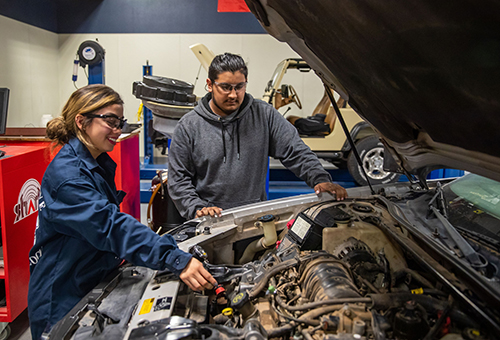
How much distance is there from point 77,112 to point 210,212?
0.84 meters

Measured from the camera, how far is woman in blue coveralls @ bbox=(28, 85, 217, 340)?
4.74ft

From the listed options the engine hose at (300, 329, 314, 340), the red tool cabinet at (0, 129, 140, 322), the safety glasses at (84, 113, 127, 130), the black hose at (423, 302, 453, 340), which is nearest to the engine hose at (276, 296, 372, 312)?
the engine hose at (300, 329, 314, 340)

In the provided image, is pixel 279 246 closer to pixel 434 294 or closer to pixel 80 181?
pixel 434 294

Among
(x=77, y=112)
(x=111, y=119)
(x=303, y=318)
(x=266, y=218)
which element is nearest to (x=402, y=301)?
(x=303, y=318)

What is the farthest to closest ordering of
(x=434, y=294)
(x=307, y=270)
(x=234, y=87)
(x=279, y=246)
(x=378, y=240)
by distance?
(x=234, y=87) → (x=279, y=246) → (x=378, y=240) → (x=307, y=270) → (x=434, y=294)

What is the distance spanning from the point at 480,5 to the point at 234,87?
1.61 m

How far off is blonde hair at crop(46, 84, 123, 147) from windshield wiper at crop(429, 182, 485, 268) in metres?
1.53

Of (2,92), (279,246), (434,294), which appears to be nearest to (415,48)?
(434,294)

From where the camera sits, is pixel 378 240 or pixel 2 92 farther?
pixel 2 92

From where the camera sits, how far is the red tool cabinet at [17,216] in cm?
253

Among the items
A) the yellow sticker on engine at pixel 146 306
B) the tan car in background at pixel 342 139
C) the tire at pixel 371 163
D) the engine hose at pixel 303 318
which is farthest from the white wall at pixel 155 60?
the engine hose at pixel 303 318

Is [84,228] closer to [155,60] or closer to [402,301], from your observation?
[402,301]

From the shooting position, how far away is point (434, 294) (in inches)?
49.4

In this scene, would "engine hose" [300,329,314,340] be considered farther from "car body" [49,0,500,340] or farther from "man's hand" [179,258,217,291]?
"man's hand" [179,258,217,291]
